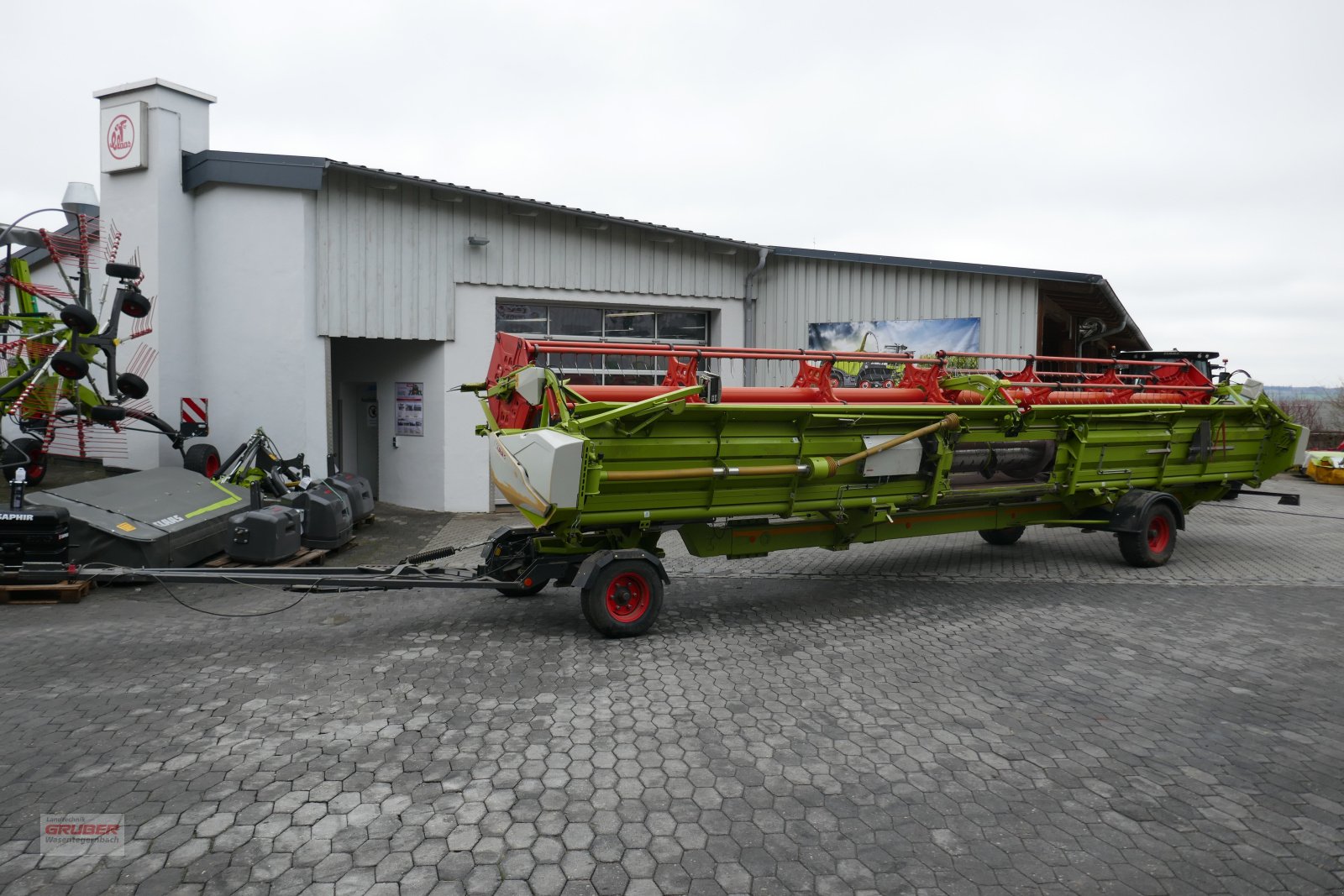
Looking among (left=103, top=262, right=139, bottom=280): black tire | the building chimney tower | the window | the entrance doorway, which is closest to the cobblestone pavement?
(left=103, top=262, right=139, bottom=280): black tire

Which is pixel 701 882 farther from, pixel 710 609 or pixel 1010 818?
pixel 710 609

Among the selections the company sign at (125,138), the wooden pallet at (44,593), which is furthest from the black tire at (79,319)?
the wooden pallet at (44,593)

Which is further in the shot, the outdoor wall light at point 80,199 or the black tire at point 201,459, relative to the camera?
the outdoor wall light at point 80,199

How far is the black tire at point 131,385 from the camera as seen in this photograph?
1040 cm

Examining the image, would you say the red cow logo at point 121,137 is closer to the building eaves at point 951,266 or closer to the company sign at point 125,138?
the company sign at point 125,138

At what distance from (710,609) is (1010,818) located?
3.83m

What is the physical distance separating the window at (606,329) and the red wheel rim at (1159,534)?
7330 mm

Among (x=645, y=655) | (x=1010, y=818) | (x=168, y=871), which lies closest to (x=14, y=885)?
(x=168, y=871)

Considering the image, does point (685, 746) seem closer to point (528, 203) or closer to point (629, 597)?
point (629, 597)

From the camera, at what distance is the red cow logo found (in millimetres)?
11312

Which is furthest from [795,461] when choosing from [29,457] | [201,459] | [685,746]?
[29,457]

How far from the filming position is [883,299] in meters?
15.0

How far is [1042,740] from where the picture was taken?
4633 mm

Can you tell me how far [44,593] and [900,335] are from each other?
12.8 metres
